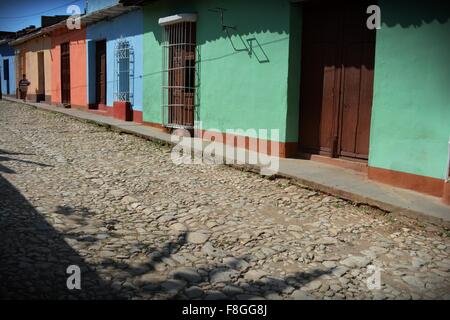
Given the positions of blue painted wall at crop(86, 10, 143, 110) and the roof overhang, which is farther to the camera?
the roof overhang

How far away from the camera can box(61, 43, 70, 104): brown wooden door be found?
18.7 meters

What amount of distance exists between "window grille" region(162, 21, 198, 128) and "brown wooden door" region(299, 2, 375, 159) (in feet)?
10.9

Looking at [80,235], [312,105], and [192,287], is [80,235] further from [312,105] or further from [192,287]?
[312,105]

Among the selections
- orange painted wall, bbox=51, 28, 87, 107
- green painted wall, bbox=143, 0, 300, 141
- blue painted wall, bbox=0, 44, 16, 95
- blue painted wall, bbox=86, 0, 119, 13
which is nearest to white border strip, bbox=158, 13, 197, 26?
green painted wall, bbox=143, 0, 300, 141

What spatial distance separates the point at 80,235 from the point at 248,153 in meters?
4.35

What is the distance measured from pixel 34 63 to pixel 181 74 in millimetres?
15678

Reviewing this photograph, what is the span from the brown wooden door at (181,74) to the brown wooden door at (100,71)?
221 inches

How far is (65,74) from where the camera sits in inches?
749

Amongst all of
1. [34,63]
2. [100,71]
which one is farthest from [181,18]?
[34,63]

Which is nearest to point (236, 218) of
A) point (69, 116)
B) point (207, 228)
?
point (207, 228)

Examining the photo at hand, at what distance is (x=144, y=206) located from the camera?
16.5 ft

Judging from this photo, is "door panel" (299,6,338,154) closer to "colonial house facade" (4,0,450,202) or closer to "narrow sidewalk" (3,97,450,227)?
"colonial house facade" (4,0,450,202)

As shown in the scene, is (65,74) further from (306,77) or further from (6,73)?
(306,77)

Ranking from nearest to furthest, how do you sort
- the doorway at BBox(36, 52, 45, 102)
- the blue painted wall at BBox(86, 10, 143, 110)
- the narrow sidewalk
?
the narrow sidewalk → the blue painted wall at BBox(86, 10, 143, 110) → the doorway at BBox(36, 52, 45, 102)
